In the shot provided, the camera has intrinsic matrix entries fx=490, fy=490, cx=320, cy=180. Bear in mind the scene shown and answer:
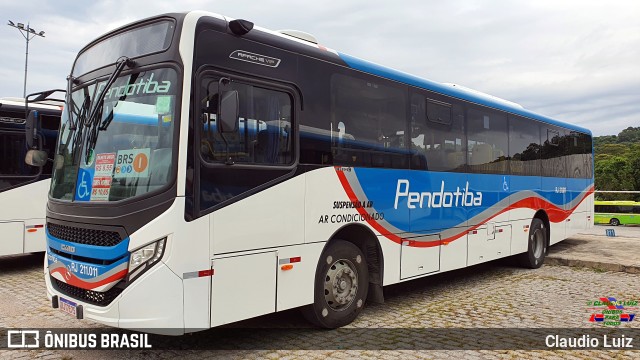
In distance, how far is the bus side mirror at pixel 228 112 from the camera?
445 centimetres

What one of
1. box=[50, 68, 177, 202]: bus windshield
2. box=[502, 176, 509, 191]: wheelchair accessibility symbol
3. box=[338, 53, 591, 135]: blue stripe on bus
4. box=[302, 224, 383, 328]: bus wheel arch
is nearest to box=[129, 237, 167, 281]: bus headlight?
box=[50, 68, 177, 202]: bus windshield

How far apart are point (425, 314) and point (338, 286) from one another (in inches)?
60.3

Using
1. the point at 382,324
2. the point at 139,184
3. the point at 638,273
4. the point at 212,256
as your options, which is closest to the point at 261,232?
the point at 212,256

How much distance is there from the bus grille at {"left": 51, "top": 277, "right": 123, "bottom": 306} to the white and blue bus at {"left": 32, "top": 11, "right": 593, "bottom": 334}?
0.06ft

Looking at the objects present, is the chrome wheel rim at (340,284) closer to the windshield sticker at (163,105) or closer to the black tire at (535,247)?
the windshield sticker at (163,105)

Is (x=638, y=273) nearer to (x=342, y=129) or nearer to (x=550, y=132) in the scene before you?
(x=550, y=132)

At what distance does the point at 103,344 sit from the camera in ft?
17.4

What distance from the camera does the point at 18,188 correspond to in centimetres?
951

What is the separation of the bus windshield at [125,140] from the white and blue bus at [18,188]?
515 cm

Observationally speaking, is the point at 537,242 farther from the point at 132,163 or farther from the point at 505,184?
the point at 132,163

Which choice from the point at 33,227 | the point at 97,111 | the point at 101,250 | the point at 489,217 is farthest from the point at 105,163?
the point at 489,217

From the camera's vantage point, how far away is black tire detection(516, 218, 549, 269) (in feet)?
34.7

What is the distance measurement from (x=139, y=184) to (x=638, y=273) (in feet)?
32.7

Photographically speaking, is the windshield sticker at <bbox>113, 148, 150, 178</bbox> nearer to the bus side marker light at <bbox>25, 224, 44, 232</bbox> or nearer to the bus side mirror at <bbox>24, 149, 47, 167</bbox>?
the bus side mirror at <bbox>24, 149, 47, 167</bbox>
